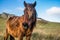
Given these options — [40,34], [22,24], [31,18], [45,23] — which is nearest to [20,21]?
[22,24]

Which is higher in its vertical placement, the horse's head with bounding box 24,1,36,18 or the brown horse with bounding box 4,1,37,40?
the horse's head with bounding box 24,1,36,18

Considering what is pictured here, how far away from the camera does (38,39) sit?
11.8 meters

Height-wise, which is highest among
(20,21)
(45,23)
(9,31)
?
(20,21)

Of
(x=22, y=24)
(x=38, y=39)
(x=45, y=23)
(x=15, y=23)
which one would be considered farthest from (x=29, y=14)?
(x=45, y=23)

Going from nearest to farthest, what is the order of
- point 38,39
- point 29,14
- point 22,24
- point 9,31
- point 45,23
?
1. point 29,14
2. point 22,24
3. point 9,31
4. point 38,39
5. point 45,23

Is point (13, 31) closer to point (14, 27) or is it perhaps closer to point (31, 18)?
point (14, 27)

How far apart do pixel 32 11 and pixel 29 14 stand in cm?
17

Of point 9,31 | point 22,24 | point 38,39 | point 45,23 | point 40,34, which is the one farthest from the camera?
point 45,23

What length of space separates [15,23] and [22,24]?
81 cm

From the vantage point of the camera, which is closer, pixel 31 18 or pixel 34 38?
pixel 31 18

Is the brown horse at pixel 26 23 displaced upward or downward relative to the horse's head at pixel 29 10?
downward

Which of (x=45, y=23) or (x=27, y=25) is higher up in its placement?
(x=27, y=25)

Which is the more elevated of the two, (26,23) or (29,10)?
(29,10)

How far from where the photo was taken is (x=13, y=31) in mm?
8367
